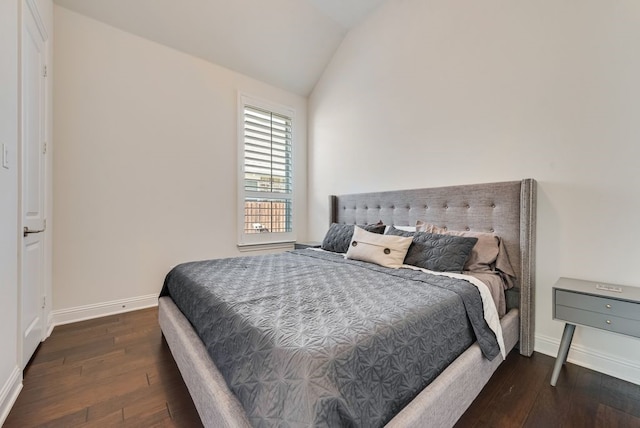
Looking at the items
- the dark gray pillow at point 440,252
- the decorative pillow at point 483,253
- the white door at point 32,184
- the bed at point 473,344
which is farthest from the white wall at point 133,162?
the decorative pillow at point 483,253

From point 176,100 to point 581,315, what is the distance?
391cm

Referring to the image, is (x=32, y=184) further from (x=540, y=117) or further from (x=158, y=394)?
(x=540, y=117)

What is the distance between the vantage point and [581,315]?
5.13ft

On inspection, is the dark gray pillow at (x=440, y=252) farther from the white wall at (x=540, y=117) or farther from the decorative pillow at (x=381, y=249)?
the white wall at (x=540, y=117)

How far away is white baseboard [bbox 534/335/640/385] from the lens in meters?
1.67

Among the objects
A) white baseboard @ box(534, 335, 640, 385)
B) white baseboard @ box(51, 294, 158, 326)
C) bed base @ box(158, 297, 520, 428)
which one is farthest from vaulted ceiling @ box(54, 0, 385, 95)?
white baseboard @ box(534, 335, 640, 385)

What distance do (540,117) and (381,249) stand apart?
1.52 meters

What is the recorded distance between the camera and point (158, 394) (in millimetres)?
1493

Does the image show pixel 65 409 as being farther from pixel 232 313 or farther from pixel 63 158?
pixel 63 158

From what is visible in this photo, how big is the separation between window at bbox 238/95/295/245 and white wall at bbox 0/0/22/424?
207 cm

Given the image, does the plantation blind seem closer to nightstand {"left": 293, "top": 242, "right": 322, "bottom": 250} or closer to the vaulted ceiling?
nightstand {"left": 293, "top": 242, "right": 322, "bottom": 250}

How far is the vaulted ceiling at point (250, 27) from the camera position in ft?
8.67

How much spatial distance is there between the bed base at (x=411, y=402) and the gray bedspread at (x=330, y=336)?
0.03 meters

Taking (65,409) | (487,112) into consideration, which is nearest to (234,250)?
(65,409)
